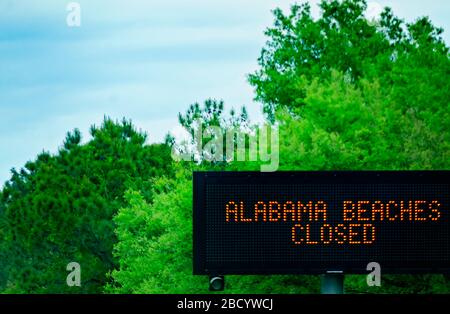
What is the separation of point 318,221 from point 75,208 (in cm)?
2638

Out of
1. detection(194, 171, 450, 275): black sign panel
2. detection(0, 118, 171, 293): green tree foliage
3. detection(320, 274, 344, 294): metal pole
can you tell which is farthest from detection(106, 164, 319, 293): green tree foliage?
detection(194, 171, 450, 275): black sign panel

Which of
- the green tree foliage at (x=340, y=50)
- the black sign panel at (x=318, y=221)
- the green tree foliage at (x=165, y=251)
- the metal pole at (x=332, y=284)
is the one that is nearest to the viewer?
the black sign panel at (x=318, y=221)

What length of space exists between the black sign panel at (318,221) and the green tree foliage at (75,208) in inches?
995

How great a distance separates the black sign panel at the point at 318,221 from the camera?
11672 millimetres

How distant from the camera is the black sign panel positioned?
460 inches

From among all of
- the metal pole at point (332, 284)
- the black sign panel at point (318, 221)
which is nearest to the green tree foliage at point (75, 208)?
the metal pole at point (332, 284)

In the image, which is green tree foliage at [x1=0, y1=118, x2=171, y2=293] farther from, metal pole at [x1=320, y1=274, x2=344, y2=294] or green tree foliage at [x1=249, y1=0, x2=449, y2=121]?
metal pole at [x1=320, y1=274, x2=344, y2=294]

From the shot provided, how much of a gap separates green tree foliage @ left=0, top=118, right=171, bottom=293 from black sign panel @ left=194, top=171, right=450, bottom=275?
2528cm

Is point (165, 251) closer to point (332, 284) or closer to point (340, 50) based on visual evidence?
point (340, 50)

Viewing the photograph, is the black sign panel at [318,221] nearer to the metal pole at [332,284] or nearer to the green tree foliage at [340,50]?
the metal pole at [332,284]

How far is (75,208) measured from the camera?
123 ft

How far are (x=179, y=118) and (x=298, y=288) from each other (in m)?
13.6

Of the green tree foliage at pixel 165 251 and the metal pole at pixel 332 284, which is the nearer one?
the metal pole at pixel 332 284
